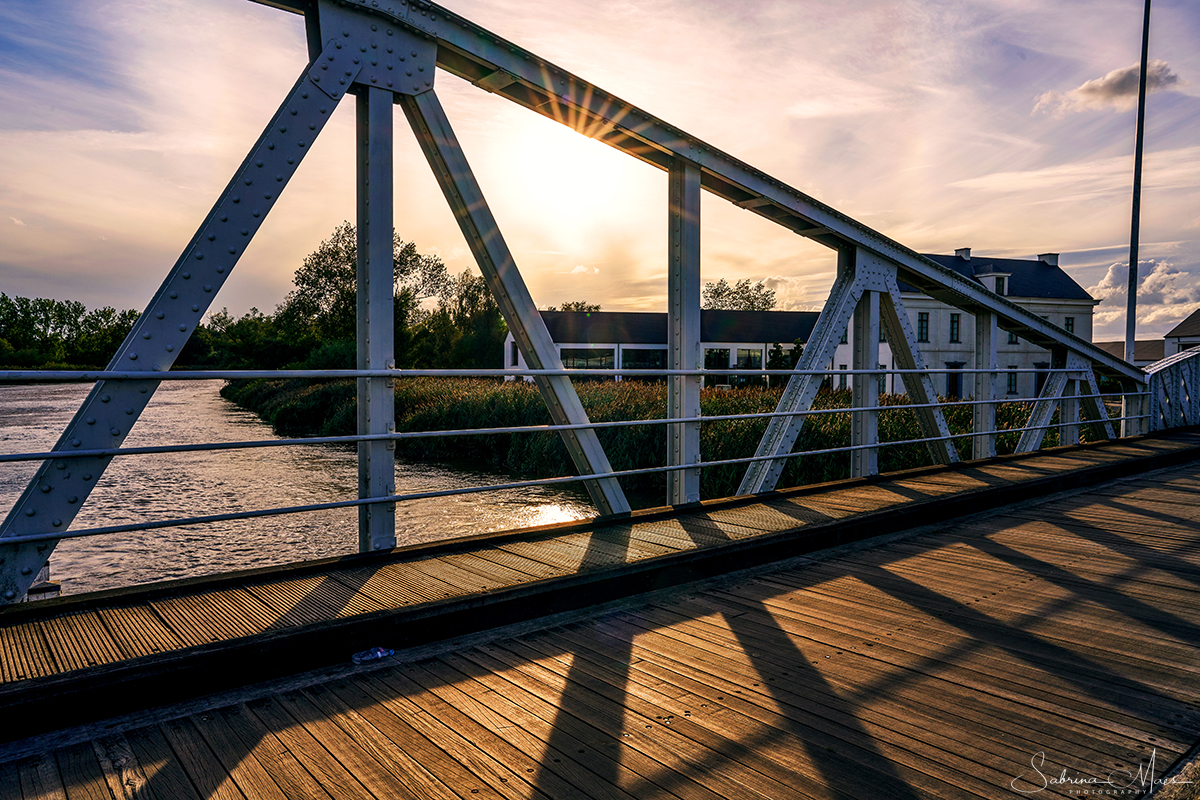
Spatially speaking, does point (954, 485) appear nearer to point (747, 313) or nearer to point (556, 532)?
point (556, 532)

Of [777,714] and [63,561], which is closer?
[777,714]

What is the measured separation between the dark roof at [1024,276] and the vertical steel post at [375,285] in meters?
39.6

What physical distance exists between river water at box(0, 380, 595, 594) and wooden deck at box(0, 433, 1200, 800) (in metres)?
2.37

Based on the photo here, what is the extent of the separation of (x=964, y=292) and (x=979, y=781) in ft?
20.5

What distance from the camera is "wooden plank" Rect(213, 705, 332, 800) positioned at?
190cm

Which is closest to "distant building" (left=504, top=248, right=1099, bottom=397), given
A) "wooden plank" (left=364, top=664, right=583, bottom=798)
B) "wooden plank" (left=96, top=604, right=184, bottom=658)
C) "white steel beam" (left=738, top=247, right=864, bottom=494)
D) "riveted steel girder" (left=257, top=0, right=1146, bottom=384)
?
"white steel beam" (left=738, top=247, right=864, bottom=494)

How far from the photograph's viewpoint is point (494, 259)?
394cm

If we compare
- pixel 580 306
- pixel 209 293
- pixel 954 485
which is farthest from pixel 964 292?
pixel 580 306

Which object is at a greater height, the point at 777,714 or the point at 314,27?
the point at 314,27

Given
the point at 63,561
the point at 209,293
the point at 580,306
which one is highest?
the point at 580,306

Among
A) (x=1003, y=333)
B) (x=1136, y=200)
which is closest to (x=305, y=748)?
(x=1136, y=200)

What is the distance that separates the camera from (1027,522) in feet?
17.9

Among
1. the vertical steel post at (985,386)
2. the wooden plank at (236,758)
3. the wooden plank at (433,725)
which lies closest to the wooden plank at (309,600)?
the wooden plank at (433,725)

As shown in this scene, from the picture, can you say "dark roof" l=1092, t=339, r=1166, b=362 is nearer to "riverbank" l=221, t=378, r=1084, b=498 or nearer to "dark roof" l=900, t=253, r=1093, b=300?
"dark roof" l=900, t=253, r=1093, b=300
